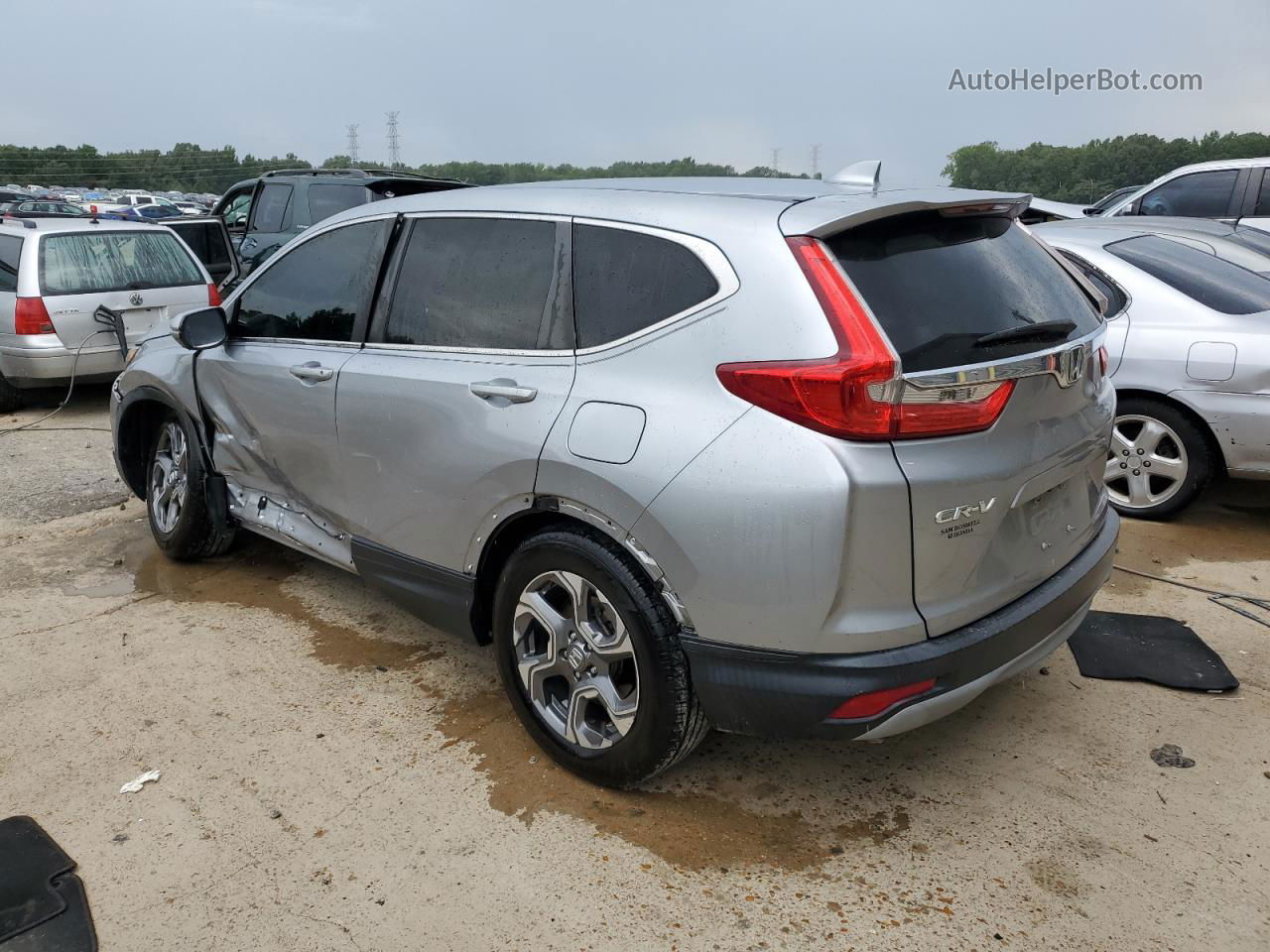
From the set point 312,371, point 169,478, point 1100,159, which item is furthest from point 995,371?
point 1100,159

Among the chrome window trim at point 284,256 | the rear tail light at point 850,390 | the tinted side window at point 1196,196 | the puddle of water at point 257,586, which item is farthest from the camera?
the tinted side window at point 1196,196

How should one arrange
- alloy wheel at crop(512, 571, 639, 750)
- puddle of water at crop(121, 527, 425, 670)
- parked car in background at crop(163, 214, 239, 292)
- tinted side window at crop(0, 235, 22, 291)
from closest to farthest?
alloy wheel at crop(512, 571, 639, 750)
puddle of water at crop(121, 527, 425, 670)
tinted side window at crop(0, 235, 22, 291)
parked car in background at crop(163, 214, 239, 292)

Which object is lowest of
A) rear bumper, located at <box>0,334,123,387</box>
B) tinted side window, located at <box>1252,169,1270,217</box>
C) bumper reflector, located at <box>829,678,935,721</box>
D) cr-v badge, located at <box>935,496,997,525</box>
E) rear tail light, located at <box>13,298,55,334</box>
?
rear bumper, located at <box>0,334,123,387</box>

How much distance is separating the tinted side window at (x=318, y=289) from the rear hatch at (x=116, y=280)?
183 inches

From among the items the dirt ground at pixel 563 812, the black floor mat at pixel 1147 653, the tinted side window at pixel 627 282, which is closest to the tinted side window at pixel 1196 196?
the dirt ground at pixel 563 812

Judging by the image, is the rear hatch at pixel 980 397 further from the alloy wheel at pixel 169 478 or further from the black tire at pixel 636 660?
the alloy wheel at pixel 169 478

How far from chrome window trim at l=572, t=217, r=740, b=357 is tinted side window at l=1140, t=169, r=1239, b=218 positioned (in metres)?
8.60

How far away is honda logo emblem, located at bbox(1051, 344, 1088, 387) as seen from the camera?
271cm

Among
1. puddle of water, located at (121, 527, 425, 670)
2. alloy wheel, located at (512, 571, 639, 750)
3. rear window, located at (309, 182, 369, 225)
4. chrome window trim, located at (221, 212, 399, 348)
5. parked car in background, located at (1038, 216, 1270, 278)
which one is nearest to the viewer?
alloy wheel, located at (512, 571, 639, 750)

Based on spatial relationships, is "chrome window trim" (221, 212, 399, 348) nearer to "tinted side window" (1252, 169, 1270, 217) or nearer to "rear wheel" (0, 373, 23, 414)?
"rear wheel" (0, 373, 23, 414)

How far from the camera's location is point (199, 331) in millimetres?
4191

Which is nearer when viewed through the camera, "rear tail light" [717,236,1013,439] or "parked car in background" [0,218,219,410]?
"rear tail light" [717,236,1013,439]

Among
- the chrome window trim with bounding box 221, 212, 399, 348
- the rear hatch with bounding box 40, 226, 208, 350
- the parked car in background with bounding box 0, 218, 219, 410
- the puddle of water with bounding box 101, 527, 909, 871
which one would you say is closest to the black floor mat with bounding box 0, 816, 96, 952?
the puddle of water with bounding box 101, 527, 909, 871

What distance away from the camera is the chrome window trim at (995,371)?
2.40 meters
